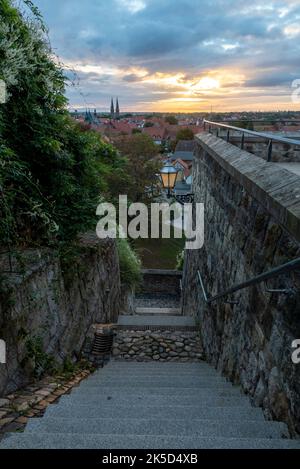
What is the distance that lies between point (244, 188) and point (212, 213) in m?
2.47

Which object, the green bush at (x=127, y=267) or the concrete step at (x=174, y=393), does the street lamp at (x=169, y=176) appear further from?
the concrete step at (x=174, y=393)

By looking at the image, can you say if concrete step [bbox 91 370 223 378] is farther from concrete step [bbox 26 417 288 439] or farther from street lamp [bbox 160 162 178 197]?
street lamp [bbox 160 162 178 197]

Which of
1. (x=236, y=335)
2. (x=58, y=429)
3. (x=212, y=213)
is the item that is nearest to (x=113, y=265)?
(x=212, y=213)

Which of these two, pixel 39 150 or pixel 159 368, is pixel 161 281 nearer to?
→ pixel 159 368

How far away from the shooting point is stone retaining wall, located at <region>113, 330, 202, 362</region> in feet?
21.4

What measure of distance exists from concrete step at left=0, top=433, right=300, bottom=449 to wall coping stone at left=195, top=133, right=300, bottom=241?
1.35 m

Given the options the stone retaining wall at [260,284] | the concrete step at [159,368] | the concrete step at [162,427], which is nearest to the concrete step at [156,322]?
the concrete step at [159,368]

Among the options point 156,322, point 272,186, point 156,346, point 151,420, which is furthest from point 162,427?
point 156,322

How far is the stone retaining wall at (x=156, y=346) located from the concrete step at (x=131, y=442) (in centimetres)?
441

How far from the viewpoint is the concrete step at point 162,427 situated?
2.39m

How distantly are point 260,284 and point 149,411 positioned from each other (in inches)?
59.5
